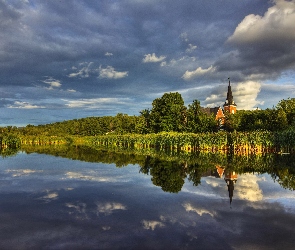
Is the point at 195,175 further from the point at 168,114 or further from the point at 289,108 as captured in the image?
the point at 168,114

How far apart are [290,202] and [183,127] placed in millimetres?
59562

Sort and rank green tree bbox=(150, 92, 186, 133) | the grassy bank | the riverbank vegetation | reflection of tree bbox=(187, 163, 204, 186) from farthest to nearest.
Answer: green tree bbox=(150, 92, 186, 133) < the riverbank vegetation < the grassy bank < reflection of tree bbox=(187, 163, 204, 186)

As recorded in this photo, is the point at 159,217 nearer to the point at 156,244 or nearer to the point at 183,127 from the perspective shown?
the point at 156,244

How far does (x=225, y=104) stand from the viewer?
117688 millimetres

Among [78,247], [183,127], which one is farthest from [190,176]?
[183,127]

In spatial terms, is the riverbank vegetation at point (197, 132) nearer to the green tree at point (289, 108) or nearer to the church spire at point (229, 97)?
the green tree at point (289, 108)

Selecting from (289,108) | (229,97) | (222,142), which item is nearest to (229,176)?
(222,142)

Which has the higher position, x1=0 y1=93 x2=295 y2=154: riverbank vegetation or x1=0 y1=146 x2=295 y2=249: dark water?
x1=0 y1=93 x2=295 y2=154: riverbank vegetation

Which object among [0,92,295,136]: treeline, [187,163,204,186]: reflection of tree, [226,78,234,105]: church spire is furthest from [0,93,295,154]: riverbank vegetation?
[226,78,234,105]: church spire

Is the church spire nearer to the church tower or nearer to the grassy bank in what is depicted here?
the church tower

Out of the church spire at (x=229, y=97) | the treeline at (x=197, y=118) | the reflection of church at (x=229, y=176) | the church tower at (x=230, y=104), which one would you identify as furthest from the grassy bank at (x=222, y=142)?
the church spire at (x=229, y=97)

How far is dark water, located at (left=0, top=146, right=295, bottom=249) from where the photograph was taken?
798cm

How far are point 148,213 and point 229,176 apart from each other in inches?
451

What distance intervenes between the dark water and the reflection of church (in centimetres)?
8
